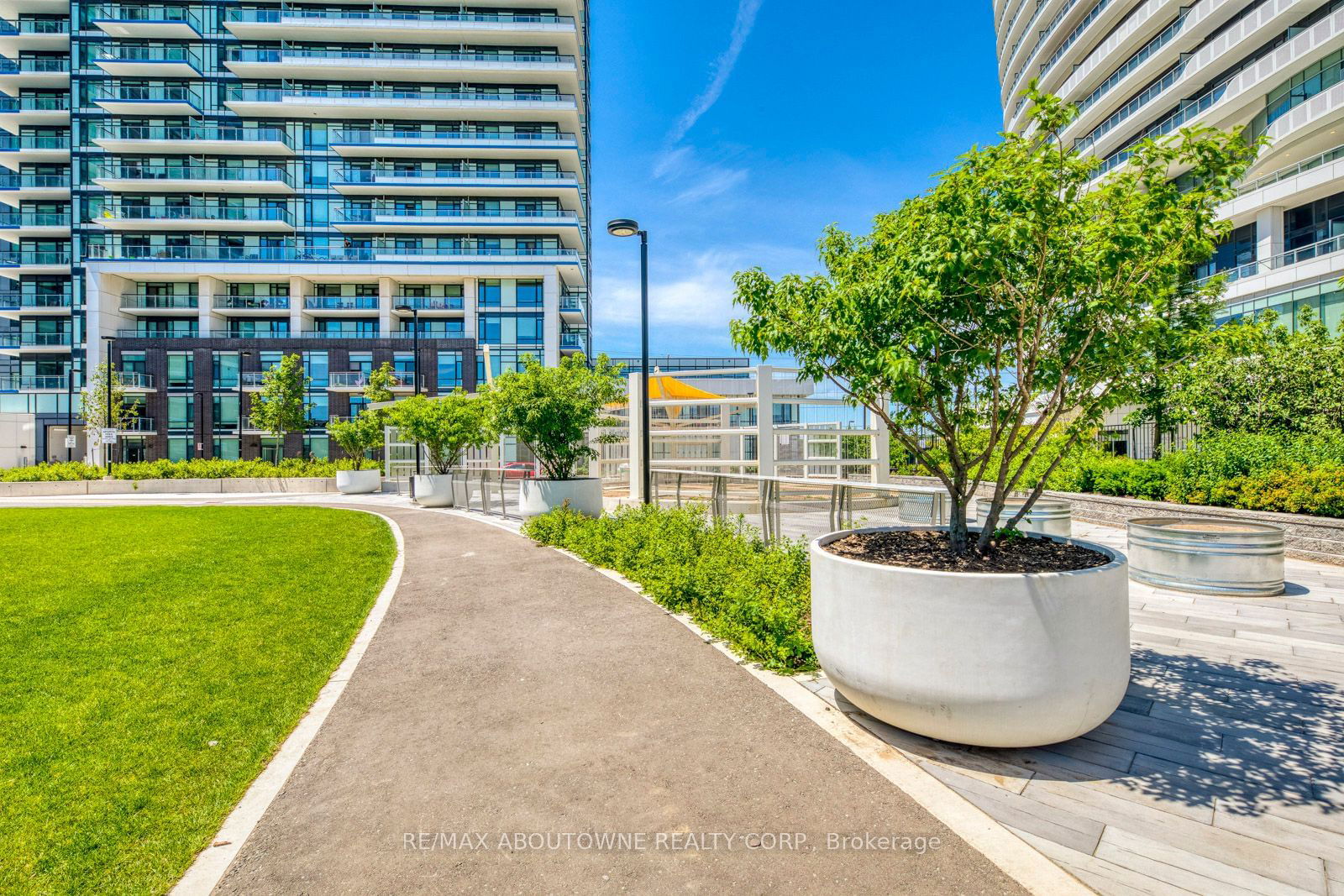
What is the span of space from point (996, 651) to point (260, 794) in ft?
13.3

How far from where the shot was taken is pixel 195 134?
52938 millimetres

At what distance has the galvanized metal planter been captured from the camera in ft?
23.3

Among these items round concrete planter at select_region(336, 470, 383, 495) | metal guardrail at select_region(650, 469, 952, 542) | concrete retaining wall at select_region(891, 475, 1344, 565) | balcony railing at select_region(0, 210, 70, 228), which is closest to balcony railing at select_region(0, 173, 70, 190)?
balcony railing at select_region(0, 210, 70, 228)

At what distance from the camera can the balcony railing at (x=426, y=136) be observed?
2095 inches

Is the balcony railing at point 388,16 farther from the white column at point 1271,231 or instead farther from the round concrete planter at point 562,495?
the round concrete planter at point 562,495

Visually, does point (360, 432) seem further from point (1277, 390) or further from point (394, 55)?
point (394, 55)

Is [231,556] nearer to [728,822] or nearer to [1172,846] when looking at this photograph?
[728,822]

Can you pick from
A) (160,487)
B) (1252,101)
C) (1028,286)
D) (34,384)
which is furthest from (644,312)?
(34,384)

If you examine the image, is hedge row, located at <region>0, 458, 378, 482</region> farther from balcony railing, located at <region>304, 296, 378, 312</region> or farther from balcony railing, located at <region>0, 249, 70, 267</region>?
balcony railing, located at <region>0, 249, 70, 267</region>

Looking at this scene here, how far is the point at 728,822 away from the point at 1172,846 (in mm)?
1982

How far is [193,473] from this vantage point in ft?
99.6

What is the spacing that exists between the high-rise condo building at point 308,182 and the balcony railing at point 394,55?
21cm

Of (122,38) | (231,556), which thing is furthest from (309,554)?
(122,38)

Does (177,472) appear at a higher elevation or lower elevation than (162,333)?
lower
